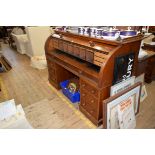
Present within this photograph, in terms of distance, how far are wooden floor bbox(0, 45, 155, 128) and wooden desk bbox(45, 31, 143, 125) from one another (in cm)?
35

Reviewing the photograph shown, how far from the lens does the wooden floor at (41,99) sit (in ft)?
6.81

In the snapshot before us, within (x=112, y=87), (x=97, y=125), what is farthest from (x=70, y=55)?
(x=97, y=125)

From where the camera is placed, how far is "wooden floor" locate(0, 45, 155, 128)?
2.08 metres

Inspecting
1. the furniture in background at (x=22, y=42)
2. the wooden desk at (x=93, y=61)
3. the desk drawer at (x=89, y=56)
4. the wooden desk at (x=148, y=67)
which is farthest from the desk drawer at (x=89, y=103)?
the furniture in background at (x=22, y=42)

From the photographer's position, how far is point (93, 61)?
187 cm

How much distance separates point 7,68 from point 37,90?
5.50 feet

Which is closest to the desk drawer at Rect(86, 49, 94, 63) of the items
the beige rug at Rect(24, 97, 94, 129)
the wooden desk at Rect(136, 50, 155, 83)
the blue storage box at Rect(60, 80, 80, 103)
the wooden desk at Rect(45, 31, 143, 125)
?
the wooden desk at Rect(45, 31, 143, 125)

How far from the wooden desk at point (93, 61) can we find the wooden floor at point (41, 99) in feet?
1.14

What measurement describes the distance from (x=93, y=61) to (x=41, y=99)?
1315 mm

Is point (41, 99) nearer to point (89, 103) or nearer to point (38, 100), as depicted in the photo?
point (38, 100)

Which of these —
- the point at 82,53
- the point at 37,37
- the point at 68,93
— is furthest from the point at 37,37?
the point at 82,53

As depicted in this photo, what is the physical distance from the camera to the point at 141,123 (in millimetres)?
2006

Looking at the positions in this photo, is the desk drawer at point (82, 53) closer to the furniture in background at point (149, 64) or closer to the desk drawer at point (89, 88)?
the desk drawer at point (89, 88)
